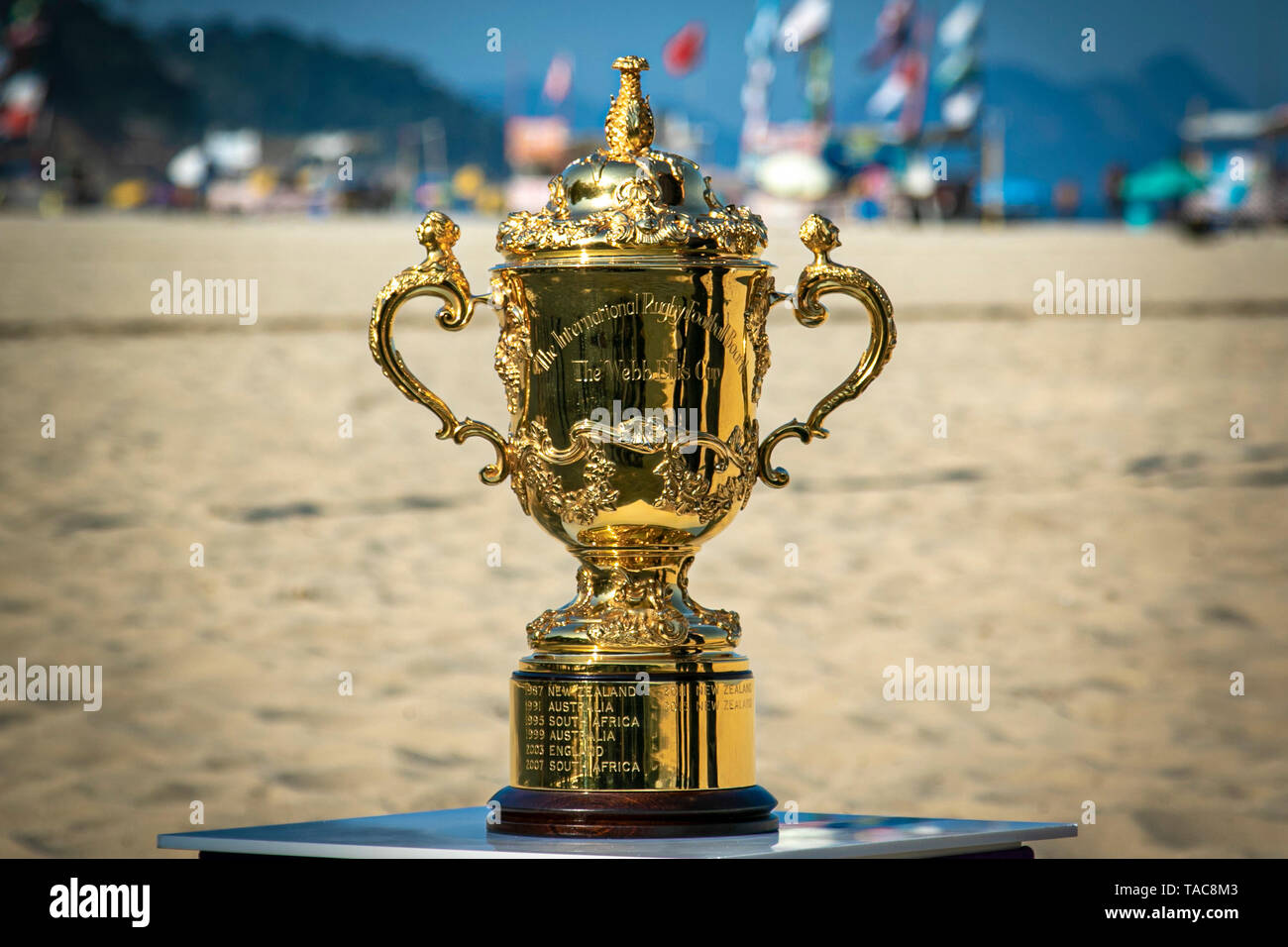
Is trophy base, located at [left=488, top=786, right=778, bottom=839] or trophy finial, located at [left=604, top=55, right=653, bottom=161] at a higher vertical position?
trophy finial, located at [left=604, top=55, right=653, bottom=161]

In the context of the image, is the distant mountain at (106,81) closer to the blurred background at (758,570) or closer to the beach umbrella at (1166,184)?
the beach umbrella at (1166,184)

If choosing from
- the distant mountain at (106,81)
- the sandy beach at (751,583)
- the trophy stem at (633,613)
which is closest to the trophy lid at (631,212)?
the trophy stem at (633,613)

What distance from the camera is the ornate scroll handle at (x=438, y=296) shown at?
2584 millimetres

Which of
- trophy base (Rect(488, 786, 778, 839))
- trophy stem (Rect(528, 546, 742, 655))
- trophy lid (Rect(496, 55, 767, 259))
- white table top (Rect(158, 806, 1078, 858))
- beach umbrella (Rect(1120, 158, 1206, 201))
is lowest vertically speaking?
white table top (Rect(158, 806, 1078, 858))

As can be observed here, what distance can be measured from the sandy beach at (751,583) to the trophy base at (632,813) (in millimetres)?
2672

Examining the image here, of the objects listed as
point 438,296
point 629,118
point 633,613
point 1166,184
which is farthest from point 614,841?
point 1166,184

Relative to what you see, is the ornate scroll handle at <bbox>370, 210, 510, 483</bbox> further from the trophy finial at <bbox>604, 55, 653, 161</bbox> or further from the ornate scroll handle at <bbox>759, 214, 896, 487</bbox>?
the ornate scroll handle at <bbox>759, 214, 896, 487</bbox>

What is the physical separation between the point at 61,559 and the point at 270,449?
2.90 metres

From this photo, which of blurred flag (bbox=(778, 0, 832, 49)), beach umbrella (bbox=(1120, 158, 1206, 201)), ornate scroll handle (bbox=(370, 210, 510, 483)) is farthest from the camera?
blurred flag (bbox=(778, 0, 832, 49))

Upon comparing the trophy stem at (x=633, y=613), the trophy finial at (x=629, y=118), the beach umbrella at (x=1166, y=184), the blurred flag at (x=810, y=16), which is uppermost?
the blurred flag at (x=810, y=16)

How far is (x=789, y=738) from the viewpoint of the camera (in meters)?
6.06

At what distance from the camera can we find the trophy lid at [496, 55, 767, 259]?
2543 mm

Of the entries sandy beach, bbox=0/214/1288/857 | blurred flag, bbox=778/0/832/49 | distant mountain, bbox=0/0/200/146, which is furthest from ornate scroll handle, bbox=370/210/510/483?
distant mountain, bbox=0/0/200/146
